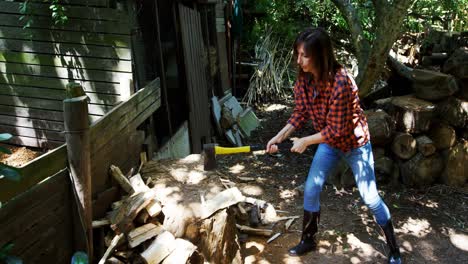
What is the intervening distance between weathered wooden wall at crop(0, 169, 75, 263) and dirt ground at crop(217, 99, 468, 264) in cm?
178

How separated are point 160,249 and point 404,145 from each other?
379cm

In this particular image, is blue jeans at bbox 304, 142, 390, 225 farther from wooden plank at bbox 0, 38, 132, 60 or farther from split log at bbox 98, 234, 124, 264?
wooden plank at bbox 0, 38, 132, 60

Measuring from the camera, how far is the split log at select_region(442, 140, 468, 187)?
5766 mm

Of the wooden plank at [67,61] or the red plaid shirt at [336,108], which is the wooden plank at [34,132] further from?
the red plaid shirt at [336,108]

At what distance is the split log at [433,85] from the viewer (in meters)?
5.77

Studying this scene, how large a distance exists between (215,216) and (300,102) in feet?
4.09

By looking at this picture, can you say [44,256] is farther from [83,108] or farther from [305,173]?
[305,173]

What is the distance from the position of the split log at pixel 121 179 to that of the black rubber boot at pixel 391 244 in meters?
2.33

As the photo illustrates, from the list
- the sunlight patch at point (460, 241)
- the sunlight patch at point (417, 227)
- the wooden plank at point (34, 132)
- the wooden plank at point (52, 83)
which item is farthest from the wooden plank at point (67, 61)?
the sunlight patch at point (460, 241)

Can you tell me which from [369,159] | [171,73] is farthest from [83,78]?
[369,159]

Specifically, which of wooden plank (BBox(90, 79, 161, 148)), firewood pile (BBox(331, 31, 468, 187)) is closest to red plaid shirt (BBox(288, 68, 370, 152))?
wooden plank (BBox(90, 79, 161, 148))

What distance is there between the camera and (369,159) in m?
3.70

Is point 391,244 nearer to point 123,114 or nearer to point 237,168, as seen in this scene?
point 123,114

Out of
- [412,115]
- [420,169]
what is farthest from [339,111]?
[420,169]
